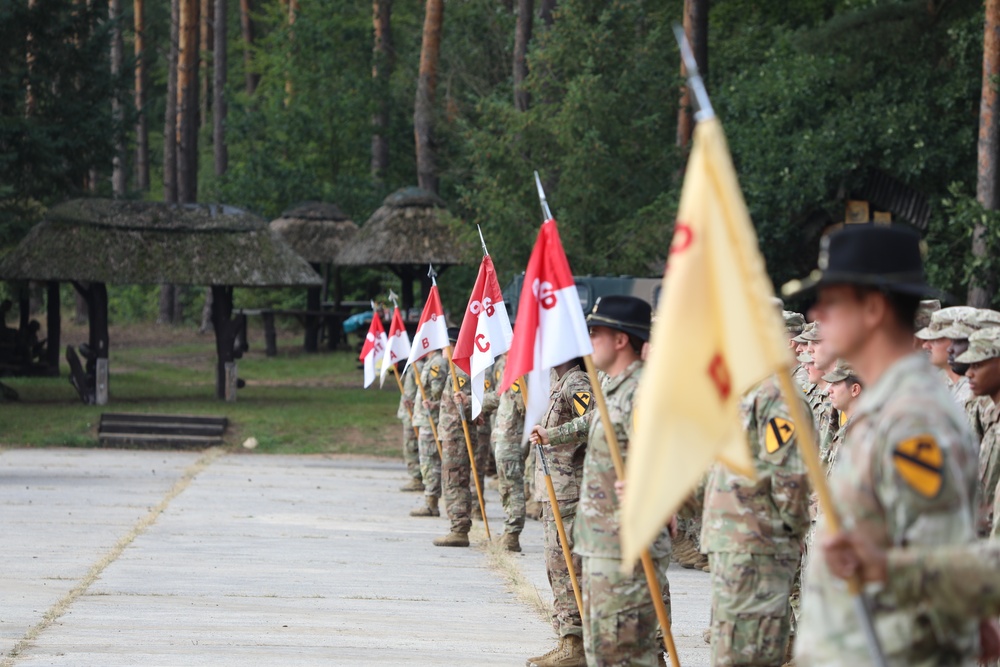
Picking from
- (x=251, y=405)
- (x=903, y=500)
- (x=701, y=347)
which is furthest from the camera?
(x=251, y=405)

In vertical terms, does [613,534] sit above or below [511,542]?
above

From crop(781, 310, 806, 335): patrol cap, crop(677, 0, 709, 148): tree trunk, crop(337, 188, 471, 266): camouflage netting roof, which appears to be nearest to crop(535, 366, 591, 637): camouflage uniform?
crop(781, 310, 806, 335): patrol cap

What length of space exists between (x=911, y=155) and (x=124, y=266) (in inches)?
566

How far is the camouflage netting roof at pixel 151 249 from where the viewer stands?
29156 mm

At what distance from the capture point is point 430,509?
1775cm

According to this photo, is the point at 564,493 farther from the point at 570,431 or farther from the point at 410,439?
the point at 410,439

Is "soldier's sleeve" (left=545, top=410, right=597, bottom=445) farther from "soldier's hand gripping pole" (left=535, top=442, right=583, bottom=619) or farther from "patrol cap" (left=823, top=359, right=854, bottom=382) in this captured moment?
"patrol cap" (left=823, top=359, right=854, bottom=382)

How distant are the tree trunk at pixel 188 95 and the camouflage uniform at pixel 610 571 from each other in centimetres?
3422

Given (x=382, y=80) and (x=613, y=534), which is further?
(x=382, y=80)

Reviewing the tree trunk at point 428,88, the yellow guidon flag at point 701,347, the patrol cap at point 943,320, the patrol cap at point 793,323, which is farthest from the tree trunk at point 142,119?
the yellow guidon flag at point 701,347

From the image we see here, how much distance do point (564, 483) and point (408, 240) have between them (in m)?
26.1

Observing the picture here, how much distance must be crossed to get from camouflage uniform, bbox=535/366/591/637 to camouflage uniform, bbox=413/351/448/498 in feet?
21.9

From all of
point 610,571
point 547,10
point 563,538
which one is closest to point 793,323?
point 563,538

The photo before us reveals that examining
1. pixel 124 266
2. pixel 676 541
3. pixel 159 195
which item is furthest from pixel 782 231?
pixel 159 195
